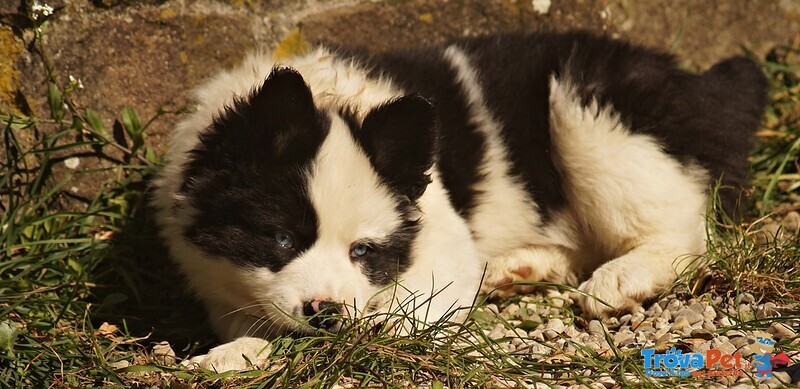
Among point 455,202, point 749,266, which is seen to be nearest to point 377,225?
point 455,202

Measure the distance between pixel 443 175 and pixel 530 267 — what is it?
0.76 metres

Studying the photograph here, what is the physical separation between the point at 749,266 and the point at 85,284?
2.98 meters

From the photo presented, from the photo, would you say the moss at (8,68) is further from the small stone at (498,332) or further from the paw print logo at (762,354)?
the paw print logo at (762,354)

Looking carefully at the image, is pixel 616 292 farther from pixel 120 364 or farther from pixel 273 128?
pixel 120 364

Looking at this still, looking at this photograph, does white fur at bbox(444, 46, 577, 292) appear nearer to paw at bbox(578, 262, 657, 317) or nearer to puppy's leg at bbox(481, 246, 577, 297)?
puppy's leg at bbox(481, 246, 577, 297)

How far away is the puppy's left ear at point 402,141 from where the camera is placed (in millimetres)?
3258

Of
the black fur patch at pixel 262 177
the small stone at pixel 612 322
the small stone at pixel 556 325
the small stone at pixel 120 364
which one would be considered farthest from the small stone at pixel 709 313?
Answer: the small stone at pixel 120 364

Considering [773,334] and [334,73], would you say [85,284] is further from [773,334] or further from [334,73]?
[773,334]

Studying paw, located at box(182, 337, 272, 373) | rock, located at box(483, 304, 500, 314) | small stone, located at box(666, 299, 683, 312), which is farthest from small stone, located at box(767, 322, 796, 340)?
paw, located at box(182, 337, 272, 373)

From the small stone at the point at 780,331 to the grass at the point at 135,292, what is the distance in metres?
0.03

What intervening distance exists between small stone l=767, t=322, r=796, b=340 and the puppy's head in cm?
145

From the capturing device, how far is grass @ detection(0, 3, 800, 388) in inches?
117

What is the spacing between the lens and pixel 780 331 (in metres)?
3.15

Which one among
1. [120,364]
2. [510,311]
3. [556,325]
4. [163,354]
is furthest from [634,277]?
[120,364]
